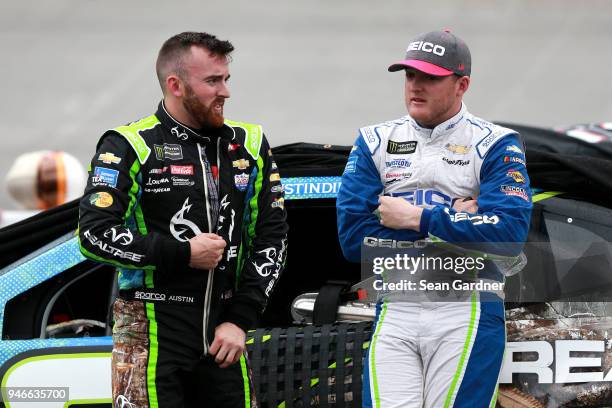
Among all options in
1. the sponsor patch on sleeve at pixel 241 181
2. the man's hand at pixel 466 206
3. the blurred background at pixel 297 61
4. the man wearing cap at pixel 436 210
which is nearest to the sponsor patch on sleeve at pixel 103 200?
the sponsor patch on sleeve at pixel 241 181

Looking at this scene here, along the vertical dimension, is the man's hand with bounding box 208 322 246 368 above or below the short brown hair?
below

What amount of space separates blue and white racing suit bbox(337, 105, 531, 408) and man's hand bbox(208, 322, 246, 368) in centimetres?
47

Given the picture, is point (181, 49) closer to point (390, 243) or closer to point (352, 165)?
point (352, 165)

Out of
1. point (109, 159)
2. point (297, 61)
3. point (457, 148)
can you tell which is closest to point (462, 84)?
point (457, 148)

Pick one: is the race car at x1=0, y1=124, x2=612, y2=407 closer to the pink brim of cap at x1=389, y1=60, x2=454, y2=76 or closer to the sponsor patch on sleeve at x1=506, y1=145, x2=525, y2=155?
the sponsor patch on sleeve at x1=506, y1=145, x2=525, y2=155

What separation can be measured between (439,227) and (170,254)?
0.83 m

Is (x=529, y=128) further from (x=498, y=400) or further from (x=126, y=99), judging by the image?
(x=126, y=99)

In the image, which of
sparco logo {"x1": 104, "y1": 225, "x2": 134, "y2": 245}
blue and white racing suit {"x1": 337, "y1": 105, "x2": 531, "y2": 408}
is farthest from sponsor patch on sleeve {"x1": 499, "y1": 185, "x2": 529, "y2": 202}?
sparco logo {"x1": 104, "y1": 225, "x2": 134, "y2": 245}

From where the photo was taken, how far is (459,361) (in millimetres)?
3590

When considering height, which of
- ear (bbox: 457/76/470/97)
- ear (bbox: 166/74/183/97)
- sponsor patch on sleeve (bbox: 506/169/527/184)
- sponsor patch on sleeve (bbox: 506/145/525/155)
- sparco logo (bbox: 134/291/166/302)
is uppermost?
ear (bbox: 457/76/470/97)

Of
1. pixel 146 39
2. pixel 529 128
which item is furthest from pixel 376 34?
pixel 529 128

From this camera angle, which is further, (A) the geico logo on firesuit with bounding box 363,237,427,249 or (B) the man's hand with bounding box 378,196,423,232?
(A) the geico logo on firesuit with bounding box 363,237,427,249

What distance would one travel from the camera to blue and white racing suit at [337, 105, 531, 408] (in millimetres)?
3592

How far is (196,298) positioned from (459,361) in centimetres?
83
